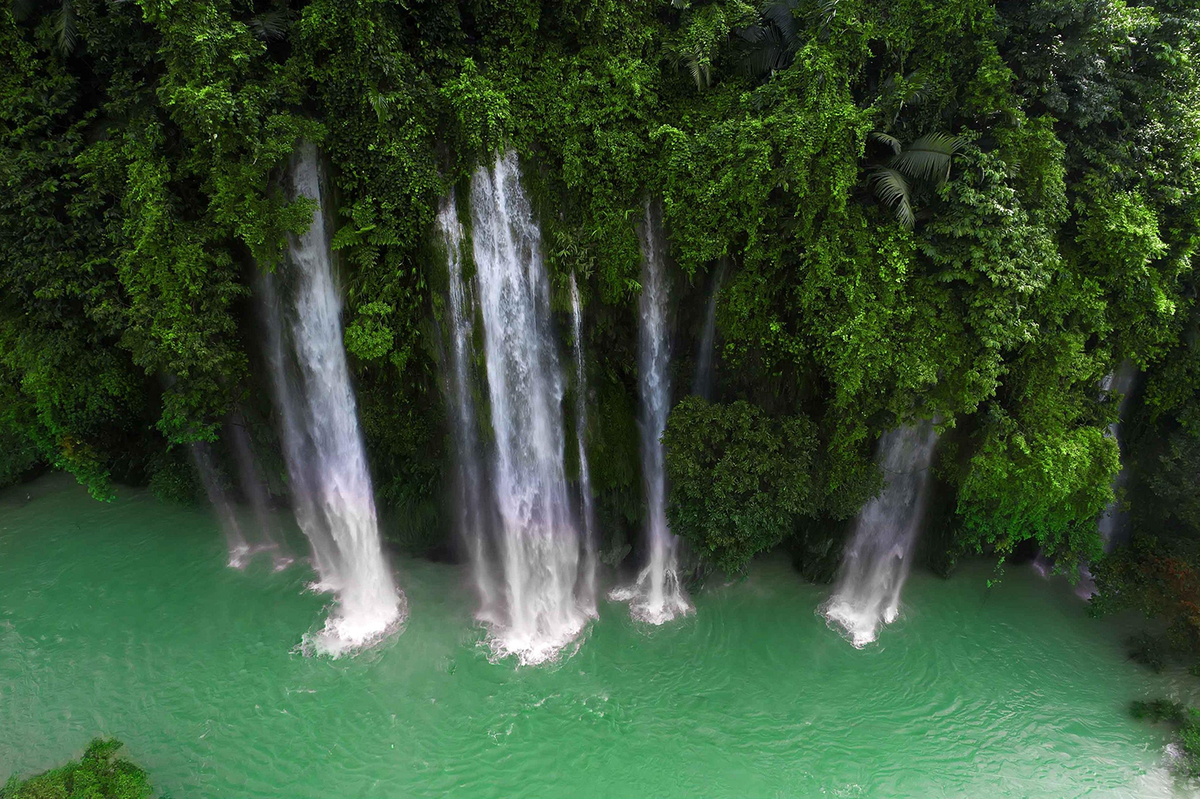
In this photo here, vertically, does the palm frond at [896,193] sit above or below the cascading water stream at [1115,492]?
above

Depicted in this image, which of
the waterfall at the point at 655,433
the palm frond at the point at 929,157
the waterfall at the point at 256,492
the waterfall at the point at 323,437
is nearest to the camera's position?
the palm frond at the point at 929,157

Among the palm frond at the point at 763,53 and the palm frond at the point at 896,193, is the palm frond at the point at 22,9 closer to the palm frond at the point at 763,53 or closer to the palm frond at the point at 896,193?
the palm frond at the point at 763,53

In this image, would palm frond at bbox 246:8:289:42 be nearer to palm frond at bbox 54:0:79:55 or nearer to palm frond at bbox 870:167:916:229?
palm frond at bbox 54:0:79:55

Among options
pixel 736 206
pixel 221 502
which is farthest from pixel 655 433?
pixel 221 502

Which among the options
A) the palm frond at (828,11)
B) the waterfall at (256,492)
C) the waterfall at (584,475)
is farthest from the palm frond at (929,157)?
the waterfall at (256,492)

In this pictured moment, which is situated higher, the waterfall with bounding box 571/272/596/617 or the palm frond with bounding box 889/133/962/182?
the palm frond with bounding box 889/133/962/182

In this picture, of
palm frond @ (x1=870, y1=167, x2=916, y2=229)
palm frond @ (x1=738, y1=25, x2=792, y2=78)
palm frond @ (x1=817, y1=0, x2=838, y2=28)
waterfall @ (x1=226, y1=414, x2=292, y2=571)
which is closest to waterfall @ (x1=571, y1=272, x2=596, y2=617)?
palm frond @ (x1=738, y1=25, x2=792, y2=78)

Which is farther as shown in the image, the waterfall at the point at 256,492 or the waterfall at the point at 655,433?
the waterfall at the point at 256,492
